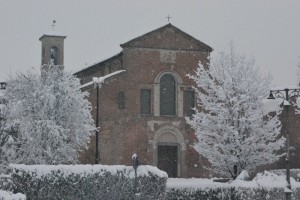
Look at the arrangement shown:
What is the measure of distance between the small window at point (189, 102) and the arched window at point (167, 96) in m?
0.79

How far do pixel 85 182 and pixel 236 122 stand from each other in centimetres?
1126

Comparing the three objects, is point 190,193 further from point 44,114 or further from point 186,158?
point 186,158

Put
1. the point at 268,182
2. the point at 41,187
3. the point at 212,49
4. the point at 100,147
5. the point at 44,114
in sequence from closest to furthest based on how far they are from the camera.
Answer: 1. the point at 41,187
2. the point at 268,182
3. the point at 44,114
4. the point at 100,147
5. the point at 212,49

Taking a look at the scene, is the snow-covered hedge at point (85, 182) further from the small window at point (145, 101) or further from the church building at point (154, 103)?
the small window at point (145, 101)

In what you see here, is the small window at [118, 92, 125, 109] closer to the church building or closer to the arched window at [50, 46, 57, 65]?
the church building

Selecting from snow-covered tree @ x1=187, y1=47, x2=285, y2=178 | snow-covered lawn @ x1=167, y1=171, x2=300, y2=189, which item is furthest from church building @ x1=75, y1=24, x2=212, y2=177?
snow-covered lawn @ x1=167, y1=171, x2=300, y2=189

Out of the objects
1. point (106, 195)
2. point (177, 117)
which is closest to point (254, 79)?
point (177, 117)

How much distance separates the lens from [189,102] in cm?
3953

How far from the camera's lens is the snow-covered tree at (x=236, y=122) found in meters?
28.9

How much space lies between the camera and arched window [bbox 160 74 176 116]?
128 ft

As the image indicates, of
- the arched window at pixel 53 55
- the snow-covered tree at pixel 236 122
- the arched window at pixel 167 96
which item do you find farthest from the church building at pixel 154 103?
the snow-covered tree at pixel 236 122

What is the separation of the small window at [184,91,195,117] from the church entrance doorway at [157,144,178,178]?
2.56 meters

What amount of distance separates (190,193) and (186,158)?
13.2 m

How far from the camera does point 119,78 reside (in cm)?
3822
